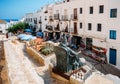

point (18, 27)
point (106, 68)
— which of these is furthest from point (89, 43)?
point (18, 27)

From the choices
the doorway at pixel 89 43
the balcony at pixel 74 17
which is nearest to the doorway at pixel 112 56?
the doorway at pixel 89 43

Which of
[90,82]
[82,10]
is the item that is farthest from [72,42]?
[90,82]

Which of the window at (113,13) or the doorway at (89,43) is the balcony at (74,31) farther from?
the window at (113,13)

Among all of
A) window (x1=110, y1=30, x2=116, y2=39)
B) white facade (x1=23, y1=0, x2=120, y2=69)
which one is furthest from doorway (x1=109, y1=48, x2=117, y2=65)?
window (x1=110, y1=30, x2=116, y2=39)

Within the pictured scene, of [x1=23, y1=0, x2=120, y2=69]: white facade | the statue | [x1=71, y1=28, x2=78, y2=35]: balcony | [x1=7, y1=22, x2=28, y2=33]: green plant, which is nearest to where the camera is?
the statue

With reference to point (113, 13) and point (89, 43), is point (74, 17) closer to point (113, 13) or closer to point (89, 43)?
point (89, 43)

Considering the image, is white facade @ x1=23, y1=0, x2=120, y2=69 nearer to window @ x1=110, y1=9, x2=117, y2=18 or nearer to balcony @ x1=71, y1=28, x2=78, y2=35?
balcony @ x1=71, y1=28, x2=78, y2=35

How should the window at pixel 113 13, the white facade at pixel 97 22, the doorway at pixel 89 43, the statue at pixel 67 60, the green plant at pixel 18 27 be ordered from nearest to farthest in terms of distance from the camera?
1. the statue at pixel 67 60
2. the window at pixel 113 13
3. the white facade at pixel 97 22
4. the doorway at pixel 89 43
5. the green plant at pixel 18 27

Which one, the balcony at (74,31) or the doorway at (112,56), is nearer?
the doorway at (112,56)

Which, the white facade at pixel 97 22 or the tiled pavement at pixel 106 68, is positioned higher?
the white facade at pixel 97 22

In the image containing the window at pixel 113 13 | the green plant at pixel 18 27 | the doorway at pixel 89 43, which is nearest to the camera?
the window at pixel 113 13

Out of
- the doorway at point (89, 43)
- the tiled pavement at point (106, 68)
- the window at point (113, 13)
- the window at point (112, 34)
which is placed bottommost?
the tiled pavement at point (106, 68)

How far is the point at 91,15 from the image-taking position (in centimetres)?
2642

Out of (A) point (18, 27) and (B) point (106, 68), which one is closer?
(B) point (106, 68)
